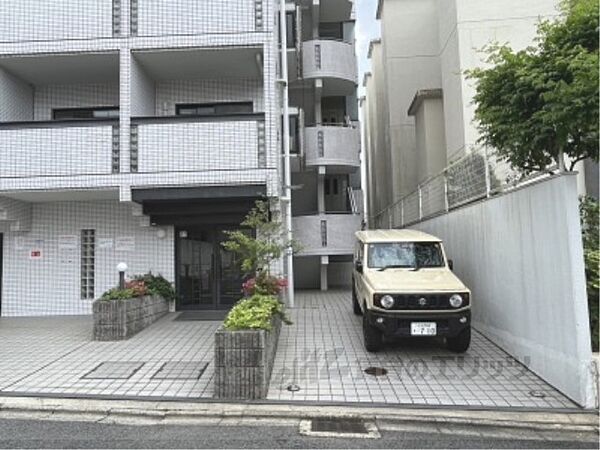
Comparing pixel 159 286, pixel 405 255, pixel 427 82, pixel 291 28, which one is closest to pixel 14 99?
pixel 159 286

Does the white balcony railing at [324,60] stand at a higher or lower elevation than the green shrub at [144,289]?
higher

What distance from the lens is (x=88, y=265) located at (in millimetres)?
11969

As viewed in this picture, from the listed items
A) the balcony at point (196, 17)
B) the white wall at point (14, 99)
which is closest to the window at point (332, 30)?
the balcony at point (196, 17)

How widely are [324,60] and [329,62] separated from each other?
0.55ft

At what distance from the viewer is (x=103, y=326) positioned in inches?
344

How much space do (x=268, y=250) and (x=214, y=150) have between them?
2736mm

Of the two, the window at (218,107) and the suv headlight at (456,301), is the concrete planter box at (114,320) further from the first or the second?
the suv headlight at (456,301)

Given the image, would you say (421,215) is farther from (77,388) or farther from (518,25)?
(77,388)

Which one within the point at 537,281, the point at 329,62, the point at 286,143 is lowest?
the point at 537,281

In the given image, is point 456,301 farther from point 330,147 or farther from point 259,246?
point 330,147

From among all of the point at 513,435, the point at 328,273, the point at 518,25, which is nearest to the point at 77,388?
the point at 513,435

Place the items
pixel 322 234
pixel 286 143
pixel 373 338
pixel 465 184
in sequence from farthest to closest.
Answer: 1. pixel 322 234
2. pixel 286 143
3. pixel 465 184
4. pixel 373 338

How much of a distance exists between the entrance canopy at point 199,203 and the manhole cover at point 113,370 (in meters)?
3.99

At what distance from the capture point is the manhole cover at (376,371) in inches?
251
